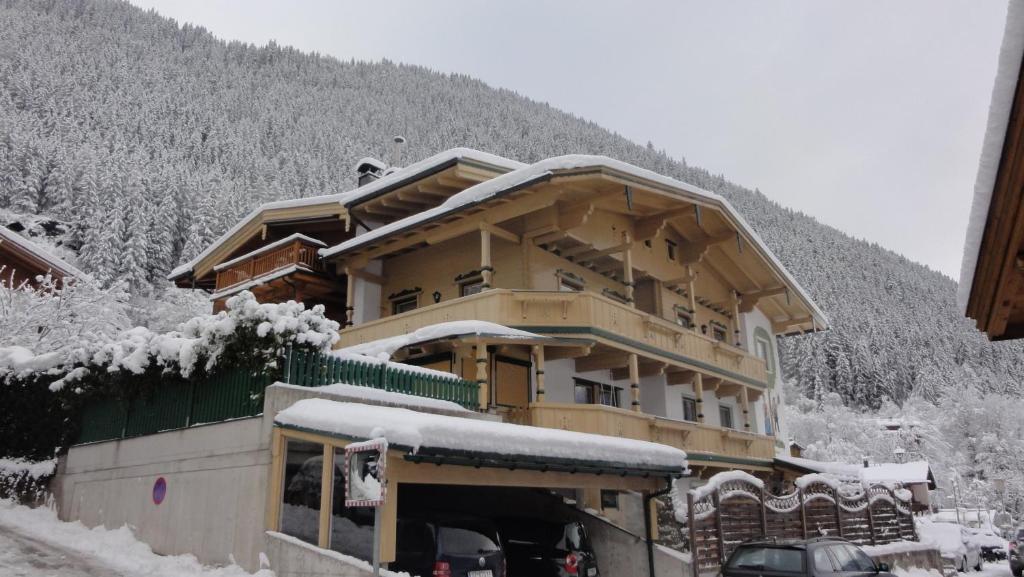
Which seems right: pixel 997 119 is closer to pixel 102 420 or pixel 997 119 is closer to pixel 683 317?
pixel 102 420

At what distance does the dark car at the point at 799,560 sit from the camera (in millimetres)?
12141

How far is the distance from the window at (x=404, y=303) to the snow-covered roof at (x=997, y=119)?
19860 millimetres

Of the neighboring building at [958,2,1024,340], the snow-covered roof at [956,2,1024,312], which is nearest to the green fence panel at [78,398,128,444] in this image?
the neighboring building at [958,2,1024,340]

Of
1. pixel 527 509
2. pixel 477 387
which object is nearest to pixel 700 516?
pixel 527 509

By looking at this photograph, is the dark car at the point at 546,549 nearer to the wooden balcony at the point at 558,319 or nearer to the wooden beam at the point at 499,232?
the wooden balcony at the point at 558,319

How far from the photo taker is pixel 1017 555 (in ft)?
74.0

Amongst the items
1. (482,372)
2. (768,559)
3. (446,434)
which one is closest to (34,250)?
(482,372)

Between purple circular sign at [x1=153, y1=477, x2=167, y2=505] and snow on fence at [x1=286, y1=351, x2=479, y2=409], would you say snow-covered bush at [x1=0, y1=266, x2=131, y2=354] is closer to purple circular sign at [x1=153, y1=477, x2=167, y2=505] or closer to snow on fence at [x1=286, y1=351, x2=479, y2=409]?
purple circular sign at [x1=153, y1=477, x2=167, y2=505]

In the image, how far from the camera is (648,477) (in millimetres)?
15070

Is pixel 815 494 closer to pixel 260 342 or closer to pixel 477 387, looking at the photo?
pixel 477 387

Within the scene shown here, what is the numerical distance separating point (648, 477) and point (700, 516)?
49.2 inches

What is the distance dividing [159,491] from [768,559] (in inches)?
422

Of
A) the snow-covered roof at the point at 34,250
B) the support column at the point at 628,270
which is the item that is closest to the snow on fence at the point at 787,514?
the support column at the point at 628,270

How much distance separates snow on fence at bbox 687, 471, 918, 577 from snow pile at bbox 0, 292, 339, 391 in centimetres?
804
